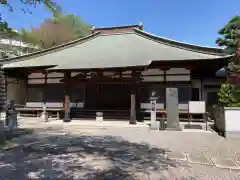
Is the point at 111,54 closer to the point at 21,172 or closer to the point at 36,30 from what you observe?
the point at 21,172

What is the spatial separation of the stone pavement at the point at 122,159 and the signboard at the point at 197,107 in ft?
12.6

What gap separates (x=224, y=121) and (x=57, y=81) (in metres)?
11.2

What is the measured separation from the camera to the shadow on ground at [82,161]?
443 centimetres

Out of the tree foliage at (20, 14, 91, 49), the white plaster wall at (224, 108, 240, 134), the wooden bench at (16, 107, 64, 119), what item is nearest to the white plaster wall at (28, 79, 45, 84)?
the wooden bench at (16, 107, 64, 119)

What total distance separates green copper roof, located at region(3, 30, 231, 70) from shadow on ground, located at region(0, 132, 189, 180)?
19.8 ft

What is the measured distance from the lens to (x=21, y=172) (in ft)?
14.9

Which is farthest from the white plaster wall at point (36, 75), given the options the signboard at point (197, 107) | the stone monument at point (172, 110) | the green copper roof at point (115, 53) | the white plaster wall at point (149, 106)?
the signboard at point (197, 107)

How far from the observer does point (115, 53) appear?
49.7ft

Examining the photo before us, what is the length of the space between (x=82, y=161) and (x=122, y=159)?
947mm

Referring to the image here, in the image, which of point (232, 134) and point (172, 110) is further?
point (172, 110)

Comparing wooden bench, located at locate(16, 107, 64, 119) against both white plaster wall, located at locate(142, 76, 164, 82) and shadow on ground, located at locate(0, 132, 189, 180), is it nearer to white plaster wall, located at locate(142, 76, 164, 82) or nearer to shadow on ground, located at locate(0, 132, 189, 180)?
white plaster wall, located at locate(142, 76, 164, 82)

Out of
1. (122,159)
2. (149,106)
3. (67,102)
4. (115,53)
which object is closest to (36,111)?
(67,102)

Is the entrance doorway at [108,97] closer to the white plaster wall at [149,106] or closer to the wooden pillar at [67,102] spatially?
the white plaster wall at [149,106]

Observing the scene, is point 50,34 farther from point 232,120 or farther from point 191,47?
point 232,120
